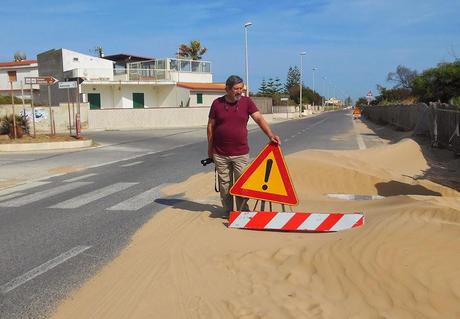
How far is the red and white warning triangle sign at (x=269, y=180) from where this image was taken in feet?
22.4

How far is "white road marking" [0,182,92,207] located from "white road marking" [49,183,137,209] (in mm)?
762

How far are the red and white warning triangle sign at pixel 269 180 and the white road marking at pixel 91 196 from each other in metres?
3.85

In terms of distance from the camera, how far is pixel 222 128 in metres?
7.04

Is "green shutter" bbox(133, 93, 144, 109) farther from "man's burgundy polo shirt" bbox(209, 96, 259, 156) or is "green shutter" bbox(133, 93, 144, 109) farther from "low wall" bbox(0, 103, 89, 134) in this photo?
"man's burgundy polo shirt" bbox(209, 96, 259, 156)

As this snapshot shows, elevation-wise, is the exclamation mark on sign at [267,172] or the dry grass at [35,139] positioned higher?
the exclamation mark on sign at [267,172]

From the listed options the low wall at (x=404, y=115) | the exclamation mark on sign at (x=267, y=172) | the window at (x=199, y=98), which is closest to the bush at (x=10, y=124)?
the low wall at (x=404, y=115)

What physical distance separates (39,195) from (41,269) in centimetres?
553

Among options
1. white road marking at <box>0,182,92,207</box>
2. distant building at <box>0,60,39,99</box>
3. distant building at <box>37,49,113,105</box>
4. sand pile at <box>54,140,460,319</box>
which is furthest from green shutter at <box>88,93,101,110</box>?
sand pile at <box>54,140,460,319</box>

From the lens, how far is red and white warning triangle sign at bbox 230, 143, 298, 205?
6.82m

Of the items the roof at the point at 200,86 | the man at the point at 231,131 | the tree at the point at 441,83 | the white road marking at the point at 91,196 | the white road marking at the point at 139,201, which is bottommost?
the white road marking at the point at 91,196

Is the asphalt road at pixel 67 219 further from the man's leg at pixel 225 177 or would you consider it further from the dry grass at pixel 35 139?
the dry grass at pixel 35 139

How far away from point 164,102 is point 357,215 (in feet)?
164

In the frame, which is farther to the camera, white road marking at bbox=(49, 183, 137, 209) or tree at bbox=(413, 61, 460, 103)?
tree at bbox=(413, 61, 460, 103)

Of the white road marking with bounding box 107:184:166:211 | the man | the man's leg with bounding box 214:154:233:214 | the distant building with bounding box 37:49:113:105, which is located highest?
the distant building with bounding box 37:49:113:105
